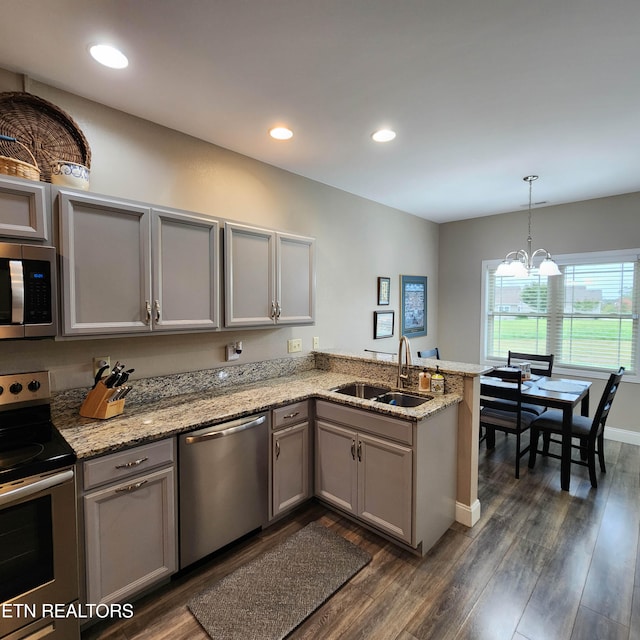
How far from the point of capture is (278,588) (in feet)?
6.27

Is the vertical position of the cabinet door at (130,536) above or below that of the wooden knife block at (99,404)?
below

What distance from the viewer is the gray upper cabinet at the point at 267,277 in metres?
2.46

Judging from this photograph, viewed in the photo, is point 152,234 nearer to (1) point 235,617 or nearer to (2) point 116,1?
(2) point 116,1

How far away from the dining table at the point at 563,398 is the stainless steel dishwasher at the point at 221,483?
7.27 ft

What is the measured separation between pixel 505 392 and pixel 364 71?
8.66ft

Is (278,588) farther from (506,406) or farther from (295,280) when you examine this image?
(506,406)

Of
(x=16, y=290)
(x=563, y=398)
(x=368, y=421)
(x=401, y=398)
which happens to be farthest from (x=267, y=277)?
(x=563, y=398)

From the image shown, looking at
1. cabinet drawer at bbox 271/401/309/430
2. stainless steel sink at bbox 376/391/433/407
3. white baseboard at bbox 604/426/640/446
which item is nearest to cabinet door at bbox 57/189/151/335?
cabinet drawer at bbox 271/401/309/430

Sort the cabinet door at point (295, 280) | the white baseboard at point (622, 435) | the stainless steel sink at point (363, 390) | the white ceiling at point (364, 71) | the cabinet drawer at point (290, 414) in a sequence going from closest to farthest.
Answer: the white ceiling at point (364, 71) → the cabinet drawer at point (290, 414) → the cabinet door at point (295, 280) → the stainless steel sink at point (363, 390) → the white baseboard at point (622, 435)

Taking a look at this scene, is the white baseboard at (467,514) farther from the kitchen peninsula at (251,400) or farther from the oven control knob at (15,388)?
the oven control knob at (15,388)

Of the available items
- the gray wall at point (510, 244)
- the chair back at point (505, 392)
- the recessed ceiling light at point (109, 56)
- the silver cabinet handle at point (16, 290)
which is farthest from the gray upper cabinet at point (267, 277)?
the gray wall at point (510, 244)

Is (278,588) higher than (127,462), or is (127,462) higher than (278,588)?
(127,462)

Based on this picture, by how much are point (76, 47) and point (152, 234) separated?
0.90m

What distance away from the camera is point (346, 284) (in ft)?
12.8
